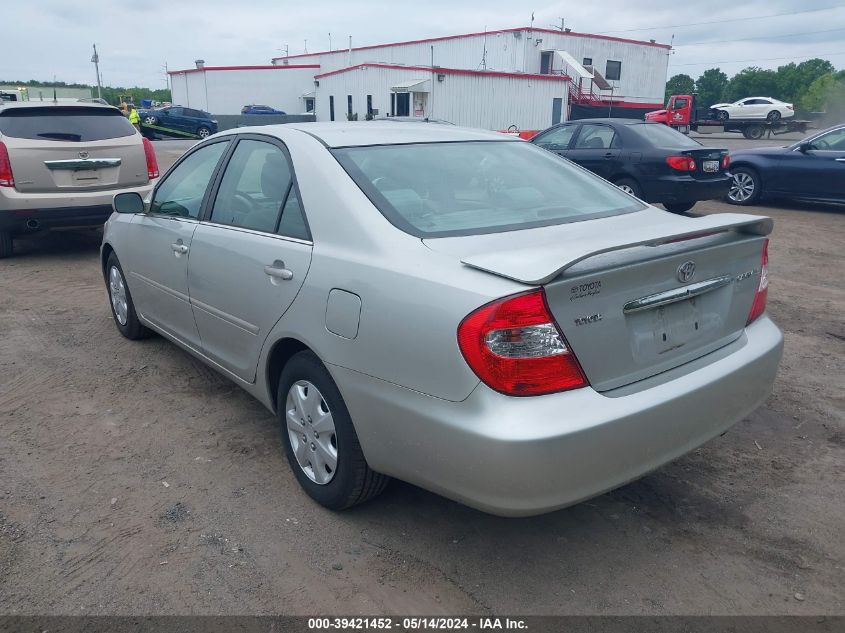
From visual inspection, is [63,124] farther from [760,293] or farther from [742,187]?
[742,187]

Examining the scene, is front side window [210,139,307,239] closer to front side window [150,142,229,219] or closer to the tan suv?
Result: front side window [150,142,229,219]

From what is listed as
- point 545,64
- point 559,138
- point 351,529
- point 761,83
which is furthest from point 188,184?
point 761,83

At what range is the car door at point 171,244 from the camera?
4133 mm

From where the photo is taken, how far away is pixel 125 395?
4.52 meters

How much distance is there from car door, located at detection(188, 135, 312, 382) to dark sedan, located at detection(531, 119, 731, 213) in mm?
7467

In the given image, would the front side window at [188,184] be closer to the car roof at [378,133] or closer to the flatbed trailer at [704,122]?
the car roof at [378,133]

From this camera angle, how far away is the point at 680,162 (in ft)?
33.5

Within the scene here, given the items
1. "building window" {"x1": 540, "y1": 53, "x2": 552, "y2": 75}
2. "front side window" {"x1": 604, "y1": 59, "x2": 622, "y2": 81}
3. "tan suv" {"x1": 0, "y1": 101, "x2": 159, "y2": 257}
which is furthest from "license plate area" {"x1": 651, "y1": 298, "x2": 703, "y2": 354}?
"front side window" {"x1": 604, "y1": 59, "x2": 622, "y2": 81}

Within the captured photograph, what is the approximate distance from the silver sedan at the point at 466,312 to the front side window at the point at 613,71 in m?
45.6

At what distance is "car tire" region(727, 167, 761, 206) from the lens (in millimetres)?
11852

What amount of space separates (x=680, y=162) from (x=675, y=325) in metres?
8.23

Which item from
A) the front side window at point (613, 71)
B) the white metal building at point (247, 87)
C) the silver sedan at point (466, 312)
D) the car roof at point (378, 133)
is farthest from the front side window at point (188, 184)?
the white metal building at point (247, 87)

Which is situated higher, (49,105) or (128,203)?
(49,105)

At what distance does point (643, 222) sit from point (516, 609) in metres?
1.71
